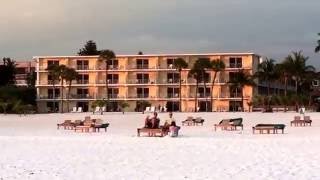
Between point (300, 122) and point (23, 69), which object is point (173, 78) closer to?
point (23, 69)

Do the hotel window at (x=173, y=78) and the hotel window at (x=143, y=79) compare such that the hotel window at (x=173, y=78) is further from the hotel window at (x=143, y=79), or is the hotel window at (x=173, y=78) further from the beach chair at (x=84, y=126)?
the beach chair at (x=84, y=126)

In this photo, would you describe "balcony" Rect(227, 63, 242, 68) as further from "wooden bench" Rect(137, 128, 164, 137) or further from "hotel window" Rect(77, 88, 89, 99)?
"wooden bench" Rect(137, 128, 164, 137)

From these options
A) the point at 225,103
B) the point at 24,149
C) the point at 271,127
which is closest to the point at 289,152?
the point at 24,149

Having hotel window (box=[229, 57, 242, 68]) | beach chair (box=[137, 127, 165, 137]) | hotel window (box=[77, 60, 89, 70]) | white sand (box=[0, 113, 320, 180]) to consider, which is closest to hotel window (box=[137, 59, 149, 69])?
hotel window (box=[77, 60, 89, 70])

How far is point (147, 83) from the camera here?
349ft

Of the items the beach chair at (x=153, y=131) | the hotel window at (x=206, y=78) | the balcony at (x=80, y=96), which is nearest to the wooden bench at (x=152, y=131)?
the beach chair at (x=153, y=131)

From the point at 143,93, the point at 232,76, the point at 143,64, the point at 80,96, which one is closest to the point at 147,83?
the point at 143,93

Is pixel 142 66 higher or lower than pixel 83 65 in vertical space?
lower

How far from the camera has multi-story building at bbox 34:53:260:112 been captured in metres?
104

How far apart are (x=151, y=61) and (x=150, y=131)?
258 feet

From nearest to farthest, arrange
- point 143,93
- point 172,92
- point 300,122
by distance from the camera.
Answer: point 300,122 → point 172,92 → point 143,93

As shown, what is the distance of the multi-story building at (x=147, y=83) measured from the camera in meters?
104

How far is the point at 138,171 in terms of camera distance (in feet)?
47.2

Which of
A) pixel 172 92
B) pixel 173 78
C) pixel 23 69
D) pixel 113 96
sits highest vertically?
pixel 23 69
